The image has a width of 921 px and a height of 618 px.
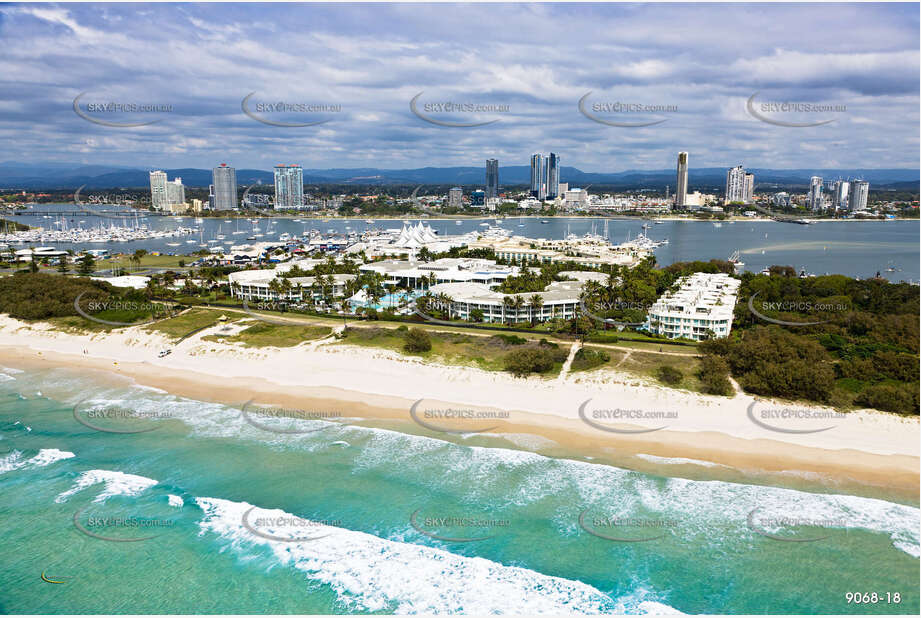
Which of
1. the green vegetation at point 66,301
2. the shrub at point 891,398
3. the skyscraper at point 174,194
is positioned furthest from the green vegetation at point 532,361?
the skyscraper at point 174,194

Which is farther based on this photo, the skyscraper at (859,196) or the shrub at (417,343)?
the skyscraper at (859,196)

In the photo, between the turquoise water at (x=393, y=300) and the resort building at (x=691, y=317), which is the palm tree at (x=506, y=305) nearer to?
the turquoise water at (x=393, y=300)

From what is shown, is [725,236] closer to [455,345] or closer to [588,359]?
[588,359]

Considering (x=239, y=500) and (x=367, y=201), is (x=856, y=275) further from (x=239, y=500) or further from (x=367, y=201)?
(x=367, y=201)

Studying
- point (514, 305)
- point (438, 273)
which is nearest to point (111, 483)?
point (514, 305)

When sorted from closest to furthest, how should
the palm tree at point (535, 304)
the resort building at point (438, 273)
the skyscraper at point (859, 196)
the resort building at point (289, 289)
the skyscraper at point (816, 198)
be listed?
1. the palm tree at point (535, 304)
2. the resort building at point (289, 289)
3. the resort building at point (438, 273)
4. the skyscraper at point (859, 196)
5. the skyscraper at point (816, 198)
